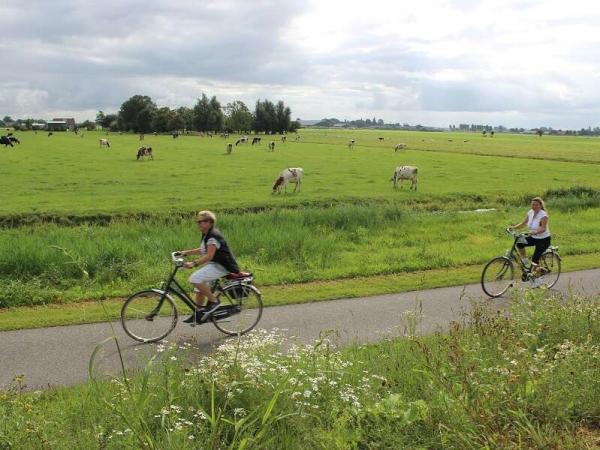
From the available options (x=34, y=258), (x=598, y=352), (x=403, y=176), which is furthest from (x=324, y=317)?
(x=403, y=176)

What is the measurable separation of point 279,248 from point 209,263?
592cm

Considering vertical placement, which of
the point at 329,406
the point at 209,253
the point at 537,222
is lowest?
the point at 329,406

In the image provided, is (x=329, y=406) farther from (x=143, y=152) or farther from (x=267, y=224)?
(x=143, y=152)

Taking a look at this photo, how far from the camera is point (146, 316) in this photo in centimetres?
888

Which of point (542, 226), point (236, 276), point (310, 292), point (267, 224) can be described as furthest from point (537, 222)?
point (267, 224)

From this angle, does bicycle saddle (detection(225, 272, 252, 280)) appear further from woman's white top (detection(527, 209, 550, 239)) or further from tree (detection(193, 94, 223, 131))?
tree (detection(193, 94, 223, 131))

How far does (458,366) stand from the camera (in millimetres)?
5086

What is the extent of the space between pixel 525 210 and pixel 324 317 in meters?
18.6

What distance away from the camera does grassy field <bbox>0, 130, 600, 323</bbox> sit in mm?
12633

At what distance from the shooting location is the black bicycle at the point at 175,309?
28.9 feet

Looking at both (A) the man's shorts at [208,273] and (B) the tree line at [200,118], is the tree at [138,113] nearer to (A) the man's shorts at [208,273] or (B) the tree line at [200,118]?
(B) the tree line at [200,118]

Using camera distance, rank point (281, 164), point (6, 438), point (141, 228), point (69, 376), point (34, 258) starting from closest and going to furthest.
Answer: point (6, 438) < point (69, 376) < point (34, 258) < point (141, 228) < point (281, 164)

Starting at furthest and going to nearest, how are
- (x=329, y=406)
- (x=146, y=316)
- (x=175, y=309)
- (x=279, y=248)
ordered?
(x=279, y=248), (x=175, y=309), (x=146, y=316), (x=329, y=406)

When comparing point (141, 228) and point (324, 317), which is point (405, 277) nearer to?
point (324, 317)
